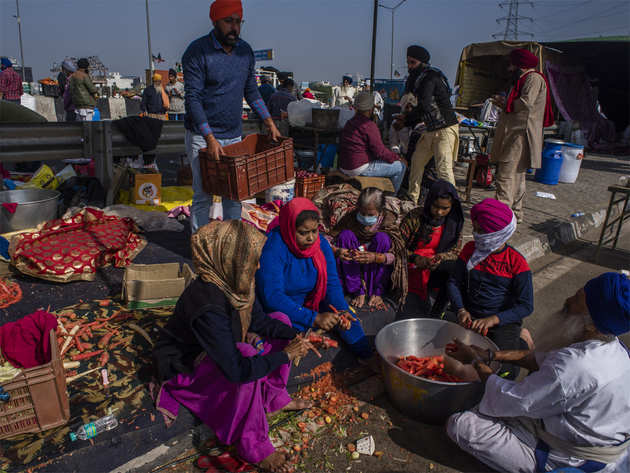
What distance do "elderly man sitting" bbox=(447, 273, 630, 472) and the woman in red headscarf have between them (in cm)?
106

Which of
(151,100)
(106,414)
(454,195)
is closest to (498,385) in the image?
(454,195)

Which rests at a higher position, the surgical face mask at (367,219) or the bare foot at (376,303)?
the surgical face mask at (367,219)

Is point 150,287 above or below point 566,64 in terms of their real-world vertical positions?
below

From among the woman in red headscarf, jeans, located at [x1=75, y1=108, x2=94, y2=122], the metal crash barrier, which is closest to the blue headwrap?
the woman in red headscarf

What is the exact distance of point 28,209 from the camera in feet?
15.6

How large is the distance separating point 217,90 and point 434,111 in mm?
3330

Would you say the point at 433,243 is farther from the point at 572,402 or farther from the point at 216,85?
the point at 216,85

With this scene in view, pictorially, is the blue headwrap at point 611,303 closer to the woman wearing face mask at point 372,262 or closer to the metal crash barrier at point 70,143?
the woman wearing face mask at point 372,262

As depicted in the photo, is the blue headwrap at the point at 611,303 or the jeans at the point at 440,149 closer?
the blue headwrap at the point at 611,303

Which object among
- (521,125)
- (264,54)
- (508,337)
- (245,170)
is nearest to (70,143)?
(245,170)

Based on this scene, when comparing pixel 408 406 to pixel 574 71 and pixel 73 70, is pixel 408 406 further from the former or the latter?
pixel 574 71

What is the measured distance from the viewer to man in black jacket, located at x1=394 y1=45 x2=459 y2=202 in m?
6.11

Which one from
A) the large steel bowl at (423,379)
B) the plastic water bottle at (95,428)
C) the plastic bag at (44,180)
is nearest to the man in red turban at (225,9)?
the large steel bowl at (423,379)

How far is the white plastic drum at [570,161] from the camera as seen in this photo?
9.50 meters
